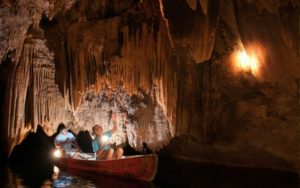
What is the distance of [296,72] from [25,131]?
22.2 ft

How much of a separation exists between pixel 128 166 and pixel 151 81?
2480mm

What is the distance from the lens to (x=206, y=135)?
30.5 feet

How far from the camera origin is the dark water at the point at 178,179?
→ 22.5ft

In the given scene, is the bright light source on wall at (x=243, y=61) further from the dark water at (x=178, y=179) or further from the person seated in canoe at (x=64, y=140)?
the person seated in canoe at (x=64, y=140)

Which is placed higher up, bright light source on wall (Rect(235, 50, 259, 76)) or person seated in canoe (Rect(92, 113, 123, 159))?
bright light source on wall (Rect(235, 50, 259, 76))

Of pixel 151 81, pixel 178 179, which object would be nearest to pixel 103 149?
pixel 178 179

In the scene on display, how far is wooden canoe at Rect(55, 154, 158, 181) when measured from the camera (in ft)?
23.1

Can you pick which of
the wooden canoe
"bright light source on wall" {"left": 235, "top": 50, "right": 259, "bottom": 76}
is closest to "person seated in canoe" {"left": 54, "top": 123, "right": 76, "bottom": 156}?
the wooden canoe

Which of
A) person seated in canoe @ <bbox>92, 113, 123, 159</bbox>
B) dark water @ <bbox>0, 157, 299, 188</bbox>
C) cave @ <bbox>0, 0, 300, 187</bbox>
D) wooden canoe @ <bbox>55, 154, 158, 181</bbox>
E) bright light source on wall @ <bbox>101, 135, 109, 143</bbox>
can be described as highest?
cave @ <bbox>0, 0, 300, 187</bbox>

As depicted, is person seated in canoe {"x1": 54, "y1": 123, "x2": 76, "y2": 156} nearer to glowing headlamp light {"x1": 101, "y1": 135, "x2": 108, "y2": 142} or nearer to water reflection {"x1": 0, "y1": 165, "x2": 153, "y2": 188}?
water reflection {"x1": 0, "y1": 165, "x2": 153, "y2": 188}

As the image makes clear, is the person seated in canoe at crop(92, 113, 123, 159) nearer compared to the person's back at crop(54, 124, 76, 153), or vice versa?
the person seated in canoe at crop(92, 113, 123, 159)

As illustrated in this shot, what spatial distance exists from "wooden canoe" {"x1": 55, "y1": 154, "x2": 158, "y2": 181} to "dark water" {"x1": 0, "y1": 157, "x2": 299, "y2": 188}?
120mm

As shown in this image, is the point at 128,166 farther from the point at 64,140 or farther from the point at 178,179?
the point at 64,140

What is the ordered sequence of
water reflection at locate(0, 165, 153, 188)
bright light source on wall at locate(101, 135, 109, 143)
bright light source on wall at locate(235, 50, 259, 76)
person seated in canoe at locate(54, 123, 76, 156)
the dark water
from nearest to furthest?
the dark water, water reflection at locate(0, 165, 153, 188), bright light source on wall at locate(235, 50, 259, 76), bright light source on wall at locate(101, 135, 109, 143), person seated in canoe at locate(54, 123, 76, 156)
